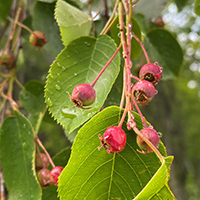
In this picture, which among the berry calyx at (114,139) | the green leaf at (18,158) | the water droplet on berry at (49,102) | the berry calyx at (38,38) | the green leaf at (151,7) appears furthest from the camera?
the green leaf at (151,7)

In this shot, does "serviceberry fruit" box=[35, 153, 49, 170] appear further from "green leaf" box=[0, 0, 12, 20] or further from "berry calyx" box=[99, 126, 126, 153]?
"green leaf" box=[0, 0, 12, 20]

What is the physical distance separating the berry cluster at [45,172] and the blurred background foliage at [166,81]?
0.13 meters

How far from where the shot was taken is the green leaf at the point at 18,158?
34.6 inches

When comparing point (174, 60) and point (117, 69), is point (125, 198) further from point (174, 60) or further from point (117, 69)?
point (174, 60)

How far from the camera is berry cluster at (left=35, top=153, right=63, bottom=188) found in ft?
2.46

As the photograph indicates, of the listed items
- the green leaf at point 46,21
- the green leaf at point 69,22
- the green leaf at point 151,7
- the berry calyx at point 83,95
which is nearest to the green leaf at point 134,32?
the green leaf at point 69,22

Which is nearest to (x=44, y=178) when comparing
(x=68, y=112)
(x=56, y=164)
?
(x=56, y=164)

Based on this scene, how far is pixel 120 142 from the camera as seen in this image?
Answer: 1.63 feet

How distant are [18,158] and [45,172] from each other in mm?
122

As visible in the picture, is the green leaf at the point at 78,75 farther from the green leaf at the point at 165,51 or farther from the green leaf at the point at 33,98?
the green leaf at the point at 165,51

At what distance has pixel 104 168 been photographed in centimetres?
60

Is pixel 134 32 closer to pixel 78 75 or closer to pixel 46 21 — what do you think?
pixel 78 75

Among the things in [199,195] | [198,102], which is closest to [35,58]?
[199,195]

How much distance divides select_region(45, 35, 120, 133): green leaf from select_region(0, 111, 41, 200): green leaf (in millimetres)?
237
